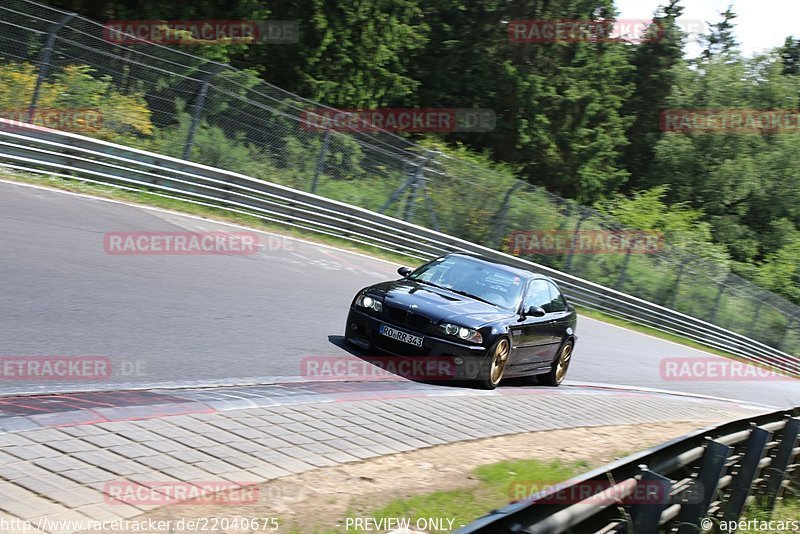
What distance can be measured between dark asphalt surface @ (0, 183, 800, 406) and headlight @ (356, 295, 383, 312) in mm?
609

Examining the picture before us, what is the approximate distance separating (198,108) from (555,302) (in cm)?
922

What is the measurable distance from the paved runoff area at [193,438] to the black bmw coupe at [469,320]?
627 millimetres

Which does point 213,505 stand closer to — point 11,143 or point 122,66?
point 11,143

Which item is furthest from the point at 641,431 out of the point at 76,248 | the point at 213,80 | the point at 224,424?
the point at 213,80

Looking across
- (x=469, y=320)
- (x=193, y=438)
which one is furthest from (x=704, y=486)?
(x=469, y=320)

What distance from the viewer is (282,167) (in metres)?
20.3

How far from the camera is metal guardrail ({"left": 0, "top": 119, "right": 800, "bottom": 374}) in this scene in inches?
620

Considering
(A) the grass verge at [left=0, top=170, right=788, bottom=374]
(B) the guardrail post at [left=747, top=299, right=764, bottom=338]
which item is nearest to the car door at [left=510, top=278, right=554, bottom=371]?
(A) the grass verge at [left=0, top=170, right=788, bottom=374]

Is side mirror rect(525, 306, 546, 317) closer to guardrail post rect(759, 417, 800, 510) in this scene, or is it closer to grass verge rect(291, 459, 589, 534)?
grass verge rect(291, 459, 589, 534)

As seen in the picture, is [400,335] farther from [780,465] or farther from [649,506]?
[649,506]

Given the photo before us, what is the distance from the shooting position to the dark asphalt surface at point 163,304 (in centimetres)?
815

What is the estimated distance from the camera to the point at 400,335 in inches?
404

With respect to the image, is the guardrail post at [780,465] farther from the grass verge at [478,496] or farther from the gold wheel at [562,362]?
the gold wheel at [562,362]

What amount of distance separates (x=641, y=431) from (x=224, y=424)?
224 inches
